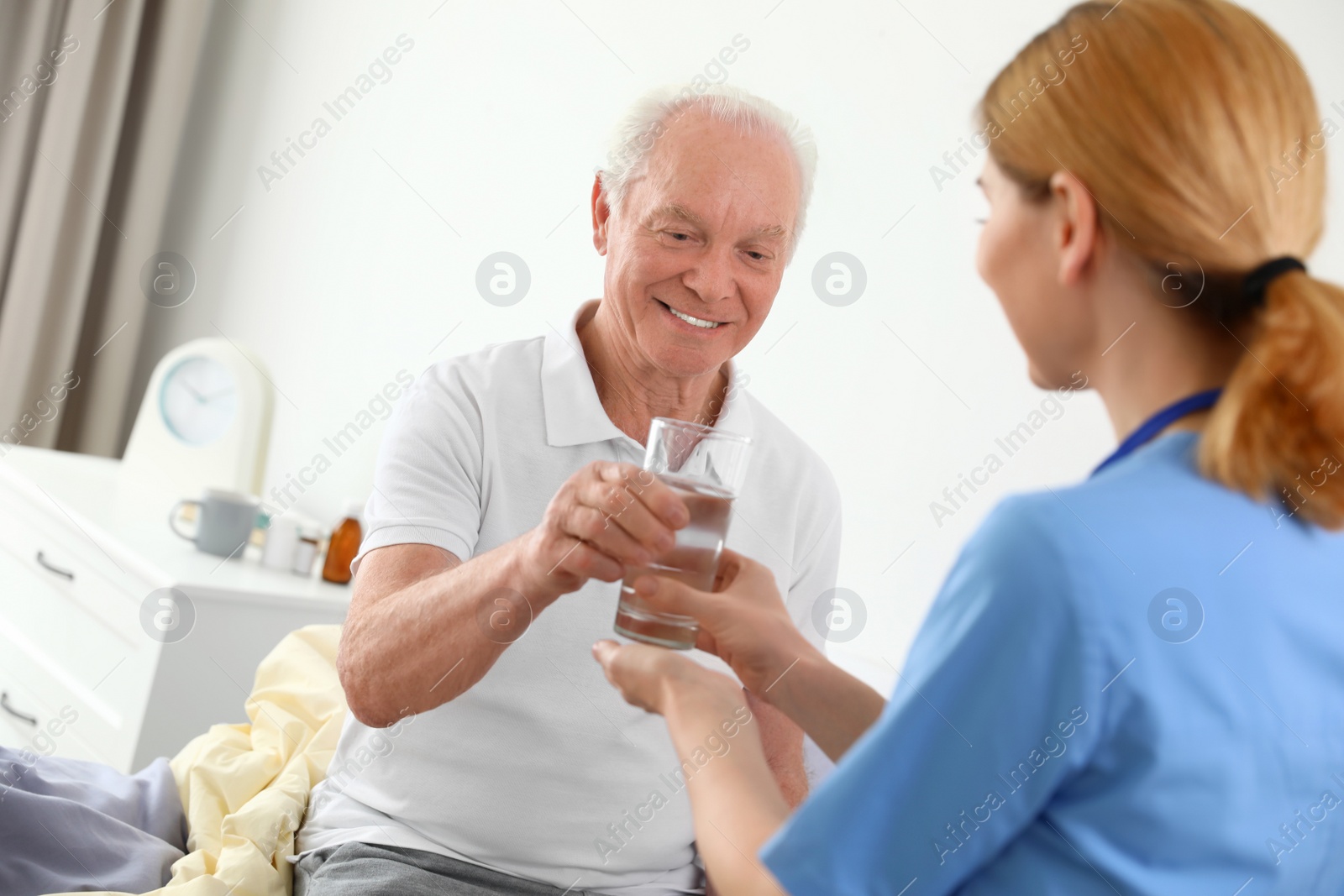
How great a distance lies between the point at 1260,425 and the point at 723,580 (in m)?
0.54

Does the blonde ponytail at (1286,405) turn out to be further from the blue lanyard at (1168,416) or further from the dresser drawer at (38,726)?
the dresser drawer at (38,726)

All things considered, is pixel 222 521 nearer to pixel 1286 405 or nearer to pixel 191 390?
pixel 191 390

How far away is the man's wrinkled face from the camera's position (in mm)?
1511

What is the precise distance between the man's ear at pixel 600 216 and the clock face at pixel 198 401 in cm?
161

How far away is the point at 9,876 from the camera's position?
133 cm

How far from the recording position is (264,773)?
170 centimetres

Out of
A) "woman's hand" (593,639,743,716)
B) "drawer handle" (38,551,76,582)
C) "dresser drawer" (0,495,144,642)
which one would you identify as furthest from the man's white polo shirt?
"drawer handle" (38,551,76,582)

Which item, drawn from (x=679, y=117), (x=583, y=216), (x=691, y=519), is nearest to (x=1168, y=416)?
(x=691, y=519)

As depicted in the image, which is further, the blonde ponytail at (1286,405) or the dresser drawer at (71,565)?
the dresser drawer at (71,565)

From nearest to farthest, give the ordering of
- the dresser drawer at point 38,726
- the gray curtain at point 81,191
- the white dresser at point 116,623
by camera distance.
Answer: the white dresser at point 116,623
the dresser drawer at point 38,726
the gray curtain at point 81,191

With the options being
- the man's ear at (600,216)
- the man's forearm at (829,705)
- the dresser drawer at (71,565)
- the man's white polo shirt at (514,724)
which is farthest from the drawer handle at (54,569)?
the man's forearm at (829,705)

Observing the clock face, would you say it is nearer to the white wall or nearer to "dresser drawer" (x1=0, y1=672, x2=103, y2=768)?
the white wall

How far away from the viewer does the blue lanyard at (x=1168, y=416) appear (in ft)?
2.53

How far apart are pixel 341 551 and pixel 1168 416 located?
218cm
